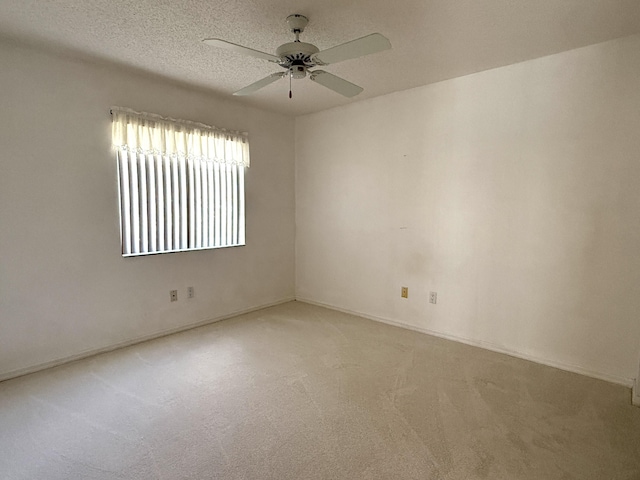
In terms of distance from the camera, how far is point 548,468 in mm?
1720

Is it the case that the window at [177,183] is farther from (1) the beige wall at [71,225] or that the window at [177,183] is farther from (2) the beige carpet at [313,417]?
(2) the beige carpet at [313,417]

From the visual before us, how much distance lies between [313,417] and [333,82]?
214 centimetres

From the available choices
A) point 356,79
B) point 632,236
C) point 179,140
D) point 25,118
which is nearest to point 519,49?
point 356,79

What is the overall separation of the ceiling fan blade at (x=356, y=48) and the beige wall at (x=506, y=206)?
1.72m

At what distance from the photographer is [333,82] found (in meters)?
2.31

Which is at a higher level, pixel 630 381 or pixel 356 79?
pixel 356 79

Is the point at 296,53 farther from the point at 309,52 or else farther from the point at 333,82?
the point at 333,82

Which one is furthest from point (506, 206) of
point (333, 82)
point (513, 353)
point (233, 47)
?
point (233, 47)

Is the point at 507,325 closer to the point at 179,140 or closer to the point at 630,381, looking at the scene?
the point at 630,381

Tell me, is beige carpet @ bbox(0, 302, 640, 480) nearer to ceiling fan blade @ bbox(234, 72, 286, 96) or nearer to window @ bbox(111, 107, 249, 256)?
window @ bbox(111, 107, 249, 256)

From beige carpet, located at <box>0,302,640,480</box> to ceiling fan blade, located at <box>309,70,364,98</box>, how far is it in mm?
2084

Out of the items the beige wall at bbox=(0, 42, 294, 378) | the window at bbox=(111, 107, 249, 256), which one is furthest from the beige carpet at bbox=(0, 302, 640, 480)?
the window at bbox=(111, 107, 249, 256)

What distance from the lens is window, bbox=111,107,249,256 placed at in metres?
3.13

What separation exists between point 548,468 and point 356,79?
3.12 meters
